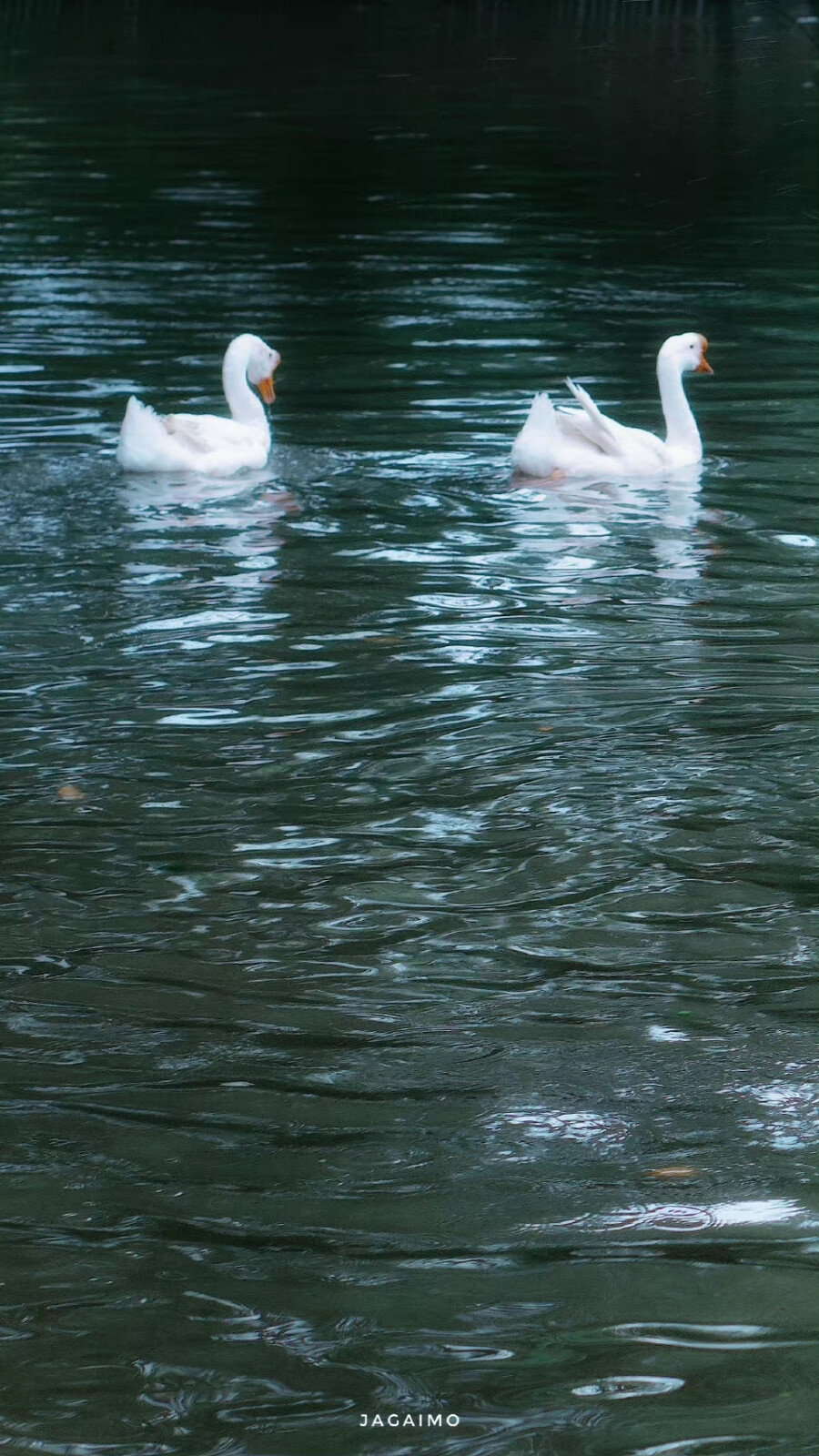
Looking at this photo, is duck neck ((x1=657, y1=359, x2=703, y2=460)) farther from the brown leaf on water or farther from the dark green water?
the brown leaf on water

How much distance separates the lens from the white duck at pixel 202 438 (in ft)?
36.2

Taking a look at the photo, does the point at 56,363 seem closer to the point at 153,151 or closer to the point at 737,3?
the point at 153,151

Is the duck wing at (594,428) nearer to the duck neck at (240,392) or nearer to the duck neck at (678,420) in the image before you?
the duck neck at (678,420)

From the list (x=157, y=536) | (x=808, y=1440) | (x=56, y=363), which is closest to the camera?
(x=808, y=1440)

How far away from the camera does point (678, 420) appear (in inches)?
447

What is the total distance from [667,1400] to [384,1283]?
653 mm

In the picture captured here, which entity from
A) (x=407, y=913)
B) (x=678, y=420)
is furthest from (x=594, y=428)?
(x=407, y=913)

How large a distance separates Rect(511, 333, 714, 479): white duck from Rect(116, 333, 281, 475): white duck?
1542 mm

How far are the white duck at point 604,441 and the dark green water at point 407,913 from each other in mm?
239

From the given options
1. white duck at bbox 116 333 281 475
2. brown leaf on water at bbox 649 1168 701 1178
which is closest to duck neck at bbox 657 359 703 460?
white duck at bbox 116 333 281 475

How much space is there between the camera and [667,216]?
2183 centimetres

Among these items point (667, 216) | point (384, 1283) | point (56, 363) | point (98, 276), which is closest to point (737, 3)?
point (667, 216)

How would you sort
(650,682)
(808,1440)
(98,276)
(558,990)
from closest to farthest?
(808,1440), (558,990), (650,682), (98,276)

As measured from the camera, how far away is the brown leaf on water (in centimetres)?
436
